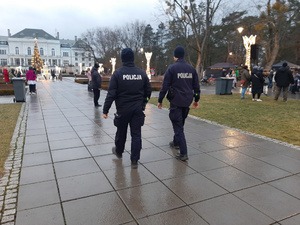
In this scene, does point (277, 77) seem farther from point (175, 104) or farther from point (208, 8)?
point (208, 8)

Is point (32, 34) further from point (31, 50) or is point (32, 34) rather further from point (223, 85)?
point (223, 85)

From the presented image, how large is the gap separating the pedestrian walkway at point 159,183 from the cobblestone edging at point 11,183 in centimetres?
6

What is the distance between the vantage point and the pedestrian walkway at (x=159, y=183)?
2531 millimetres

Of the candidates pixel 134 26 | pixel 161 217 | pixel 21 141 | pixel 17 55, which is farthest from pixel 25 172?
pixel 17 55

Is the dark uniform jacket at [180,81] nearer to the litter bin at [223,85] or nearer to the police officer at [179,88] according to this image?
the police officer at [179,88]

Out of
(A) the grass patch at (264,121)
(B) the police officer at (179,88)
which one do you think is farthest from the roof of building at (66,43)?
(B) the police officer at (179,88)

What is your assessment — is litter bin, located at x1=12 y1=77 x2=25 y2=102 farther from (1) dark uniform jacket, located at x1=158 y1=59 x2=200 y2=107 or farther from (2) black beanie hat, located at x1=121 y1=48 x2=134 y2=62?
(1) dark uniform jacket, located at x1=158 y1=59 x2=200 y2=107

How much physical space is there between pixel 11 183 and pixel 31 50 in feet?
335

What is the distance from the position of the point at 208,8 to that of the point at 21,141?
21862mm

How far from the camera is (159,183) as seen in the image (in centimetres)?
326

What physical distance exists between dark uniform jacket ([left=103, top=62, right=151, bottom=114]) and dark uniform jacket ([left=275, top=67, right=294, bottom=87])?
954cm

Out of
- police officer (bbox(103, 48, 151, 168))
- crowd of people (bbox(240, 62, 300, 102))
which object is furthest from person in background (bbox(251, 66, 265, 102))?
police officer (bbox(103, 48, 151, 168))

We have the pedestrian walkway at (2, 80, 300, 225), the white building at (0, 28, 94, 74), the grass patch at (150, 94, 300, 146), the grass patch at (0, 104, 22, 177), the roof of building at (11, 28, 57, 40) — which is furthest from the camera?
the roof of building at (11, 28, 57, 40)

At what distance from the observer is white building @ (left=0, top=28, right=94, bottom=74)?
89312mm
